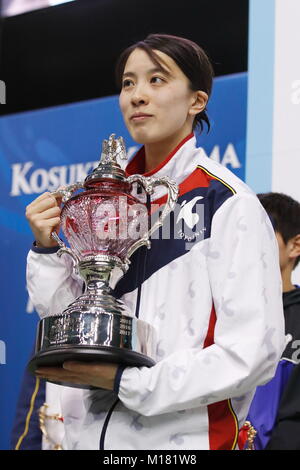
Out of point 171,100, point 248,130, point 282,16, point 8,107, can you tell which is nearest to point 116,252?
point 171,100

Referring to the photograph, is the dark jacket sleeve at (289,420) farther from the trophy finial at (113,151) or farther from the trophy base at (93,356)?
the trophy finial at (113,151)

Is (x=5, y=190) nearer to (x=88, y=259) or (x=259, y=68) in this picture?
(x=259, y=68)

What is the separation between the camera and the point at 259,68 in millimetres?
2084

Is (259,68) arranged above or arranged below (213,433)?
above

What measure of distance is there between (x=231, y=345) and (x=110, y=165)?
0.42m

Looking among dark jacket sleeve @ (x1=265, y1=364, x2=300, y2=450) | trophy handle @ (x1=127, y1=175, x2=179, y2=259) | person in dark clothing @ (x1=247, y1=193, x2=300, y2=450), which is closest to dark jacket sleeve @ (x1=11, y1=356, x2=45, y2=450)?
person in dark clothing @ (x1=247, y1=193, x2=300, y2=450)

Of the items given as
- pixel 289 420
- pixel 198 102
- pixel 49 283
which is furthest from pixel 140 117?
pixel 289 420

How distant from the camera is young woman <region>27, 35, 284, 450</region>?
128 cm

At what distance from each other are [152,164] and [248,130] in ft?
1.70

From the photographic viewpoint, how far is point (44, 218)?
5.00ft

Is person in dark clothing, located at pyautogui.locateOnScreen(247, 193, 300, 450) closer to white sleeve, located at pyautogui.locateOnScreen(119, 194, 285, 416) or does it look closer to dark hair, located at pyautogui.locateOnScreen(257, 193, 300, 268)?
dark hair, located at pyautogui.locateOnScreen(257, 193, 300, 268)

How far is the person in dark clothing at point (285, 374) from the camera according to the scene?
1.58 meters

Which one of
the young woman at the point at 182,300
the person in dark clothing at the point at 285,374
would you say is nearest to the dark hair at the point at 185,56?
the young woman at the point at 182,300

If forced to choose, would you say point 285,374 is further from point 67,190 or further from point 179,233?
point 67,190
